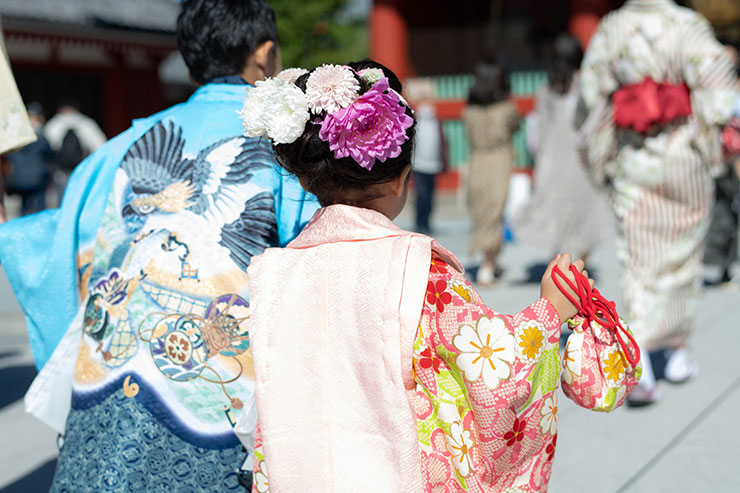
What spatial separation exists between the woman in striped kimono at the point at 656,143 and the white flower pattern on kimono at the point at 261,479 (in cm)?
239

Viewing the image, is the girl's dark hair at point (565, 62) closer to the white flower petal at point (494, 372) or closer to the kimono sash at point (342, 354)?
the kimono sash at point (342, 354)

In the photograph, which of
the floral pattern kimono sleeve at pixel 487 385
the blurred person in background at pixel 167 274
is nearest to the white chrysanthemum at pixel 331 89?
the blurred person in background at pixel 167 274

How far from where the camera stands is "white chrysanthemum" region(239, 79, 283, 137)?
1.59 m

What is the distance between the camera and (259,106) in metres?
1.60

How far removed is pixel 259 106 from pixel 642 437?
2.37 m

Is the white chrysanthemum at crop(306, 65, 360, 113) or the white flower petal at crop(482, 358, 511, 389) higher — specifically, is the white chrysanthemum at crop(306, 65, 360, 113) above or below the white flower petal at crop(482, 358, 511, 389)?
above

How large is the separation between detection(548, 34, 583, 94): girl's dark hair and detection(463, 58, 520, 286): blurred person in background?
0.37 meters

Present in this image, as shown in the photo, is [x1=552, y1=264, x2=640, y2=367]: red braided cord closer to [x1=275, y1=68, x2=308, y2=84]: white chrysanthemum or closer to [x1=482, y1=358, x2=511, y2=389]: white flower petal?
[x1=482, y1=358, x2=511, y2=389]: white flower petal

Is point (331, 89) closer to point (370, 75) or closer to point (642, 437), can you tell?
point (370, 75)

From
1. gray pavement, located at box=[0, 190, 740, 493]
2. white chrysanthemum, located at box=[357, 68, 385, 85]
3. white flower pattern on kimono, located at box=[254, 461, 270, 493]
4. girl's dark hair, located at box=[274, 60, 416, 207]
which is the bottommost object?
gray pavement, located at box=[0, 190, 740, 493]

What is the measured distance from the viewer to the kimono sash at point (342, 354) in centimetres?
145

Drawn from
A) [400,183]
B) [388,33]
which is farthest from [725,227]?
[388,33]

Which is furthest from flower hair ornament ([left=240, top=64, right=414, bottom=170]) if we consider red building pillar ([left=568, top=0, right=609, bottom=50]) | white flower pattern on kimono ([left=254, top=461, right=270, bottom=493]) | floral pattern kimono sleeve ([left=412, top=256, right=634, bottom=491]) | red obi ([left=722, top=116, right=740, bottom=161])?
red building pillar ([left=568, top=0, right=609, bottom=50])

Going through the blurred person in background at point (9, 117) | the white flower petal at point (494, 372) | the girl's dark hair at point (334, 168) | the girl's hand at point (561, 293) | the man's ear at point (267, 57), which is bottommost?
the white flower petal at point (494, 372)
